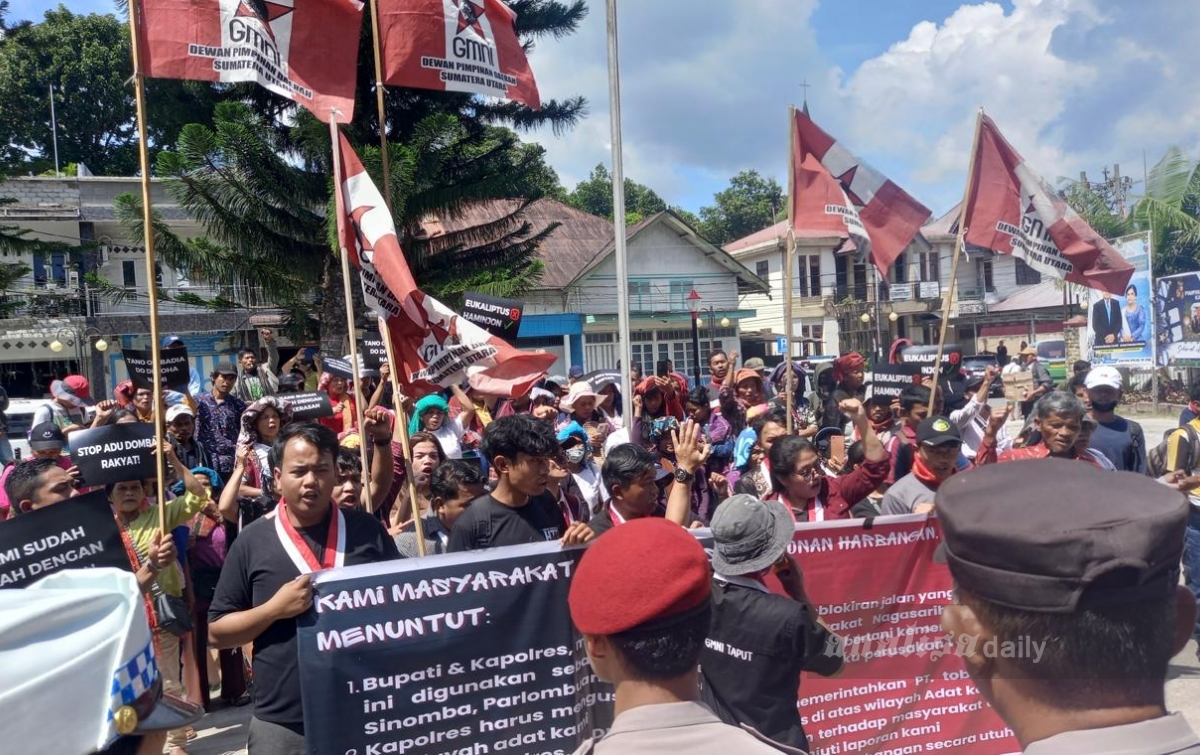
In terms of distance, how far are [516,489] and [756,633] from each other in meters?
1.42

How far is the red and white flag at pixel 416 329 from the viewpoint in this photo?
203 inches

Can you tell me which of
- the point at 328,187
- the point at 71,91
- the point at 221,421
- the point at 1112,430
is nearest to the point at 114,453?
the point at 221,421

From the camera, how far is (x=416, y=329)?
17.1ft

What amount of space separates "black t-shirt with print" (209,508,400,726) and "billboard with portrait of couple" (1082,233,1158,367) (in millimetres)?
23492

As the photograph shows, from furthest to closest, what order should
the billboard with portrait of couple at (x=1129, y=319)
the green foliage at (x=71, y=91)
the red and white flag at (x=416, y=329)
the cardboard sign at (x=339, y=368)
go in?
the green foliage at (x=71, y=91)
the billboard with portrait of couple at (x=1129, y=319)
the cardboard sign at (x=339, y=368)
the red and white flag at (x=416, y=329)

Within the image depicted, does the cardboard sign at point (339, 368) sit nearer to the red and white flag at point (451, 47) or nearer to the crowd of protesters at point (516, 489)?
the crowd of protesters at point (516, 489)

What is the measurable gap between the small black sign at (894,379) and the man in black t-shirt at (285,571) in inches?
181

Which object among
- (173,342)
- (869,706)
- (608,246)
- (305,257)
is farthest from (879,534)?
(608,246)

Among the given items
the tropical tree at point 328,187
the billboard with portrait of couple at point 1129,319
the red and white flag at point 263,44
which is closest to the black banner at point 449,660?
the red and white flag at point 263,44

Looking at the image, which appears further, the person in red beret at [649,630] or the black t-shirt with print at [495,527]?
the black t-shirt with print at [495,527]

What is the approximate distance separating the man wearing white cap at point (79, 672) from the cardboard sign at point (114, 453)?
3.21m

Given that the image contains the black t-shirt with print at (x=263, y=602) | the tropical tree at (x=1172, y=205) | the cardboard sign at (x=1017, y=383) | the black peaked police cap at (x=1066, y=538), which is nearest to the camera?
the black peaked police cap at (x=1066, y=538)

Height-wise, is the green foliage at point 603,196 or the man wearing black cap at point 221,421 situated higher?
the green foliage at point 603,196

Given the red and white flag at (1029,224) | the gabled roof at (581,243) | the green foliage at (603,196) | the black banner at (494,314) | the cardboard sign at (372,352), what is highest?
the green foliage at (603,196)
